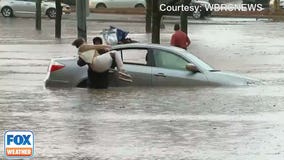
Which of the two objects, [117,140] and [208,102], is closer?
[117,140]

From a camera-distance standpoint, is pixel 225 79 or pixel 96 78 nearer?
pixel 96 78

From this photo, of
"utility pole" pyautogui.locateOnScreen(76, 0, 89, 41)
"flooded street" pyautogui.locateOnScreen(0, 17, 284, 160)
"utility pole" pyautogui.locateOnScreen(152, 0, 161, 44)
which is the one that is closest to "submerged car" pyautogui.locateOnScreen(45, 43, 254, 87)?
"flooded street" pyautogui.locateOnScreen(0, 17, 284, 160)

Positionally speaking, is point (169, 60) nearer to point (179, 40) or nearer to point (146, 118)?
point (146, 118)

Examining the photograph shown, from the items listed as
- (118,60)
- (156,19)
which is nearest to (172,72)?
(118,60)

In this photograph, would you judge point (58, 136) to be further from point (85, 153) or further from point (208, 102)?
point (208, 102)

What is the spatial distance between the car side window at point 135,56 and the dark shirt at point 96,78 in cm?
77

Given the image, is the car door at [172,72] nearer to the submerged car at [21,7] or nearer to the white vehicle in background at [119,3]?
the submerged car at [21,7]

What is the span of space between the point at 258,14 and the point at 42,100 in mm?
44890

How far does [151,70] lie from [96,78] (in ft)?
4.17

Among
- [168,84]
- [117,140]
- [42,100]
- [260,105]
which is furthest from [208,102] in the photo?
[117,140]

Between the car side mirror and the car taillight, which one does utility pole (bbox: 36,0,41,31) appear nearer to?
the car taillight

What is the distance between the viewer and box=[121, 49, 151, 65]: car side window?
613 inches

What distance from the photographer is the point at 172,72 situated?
51.1ft

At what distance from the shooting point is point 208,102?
44.0 ft
